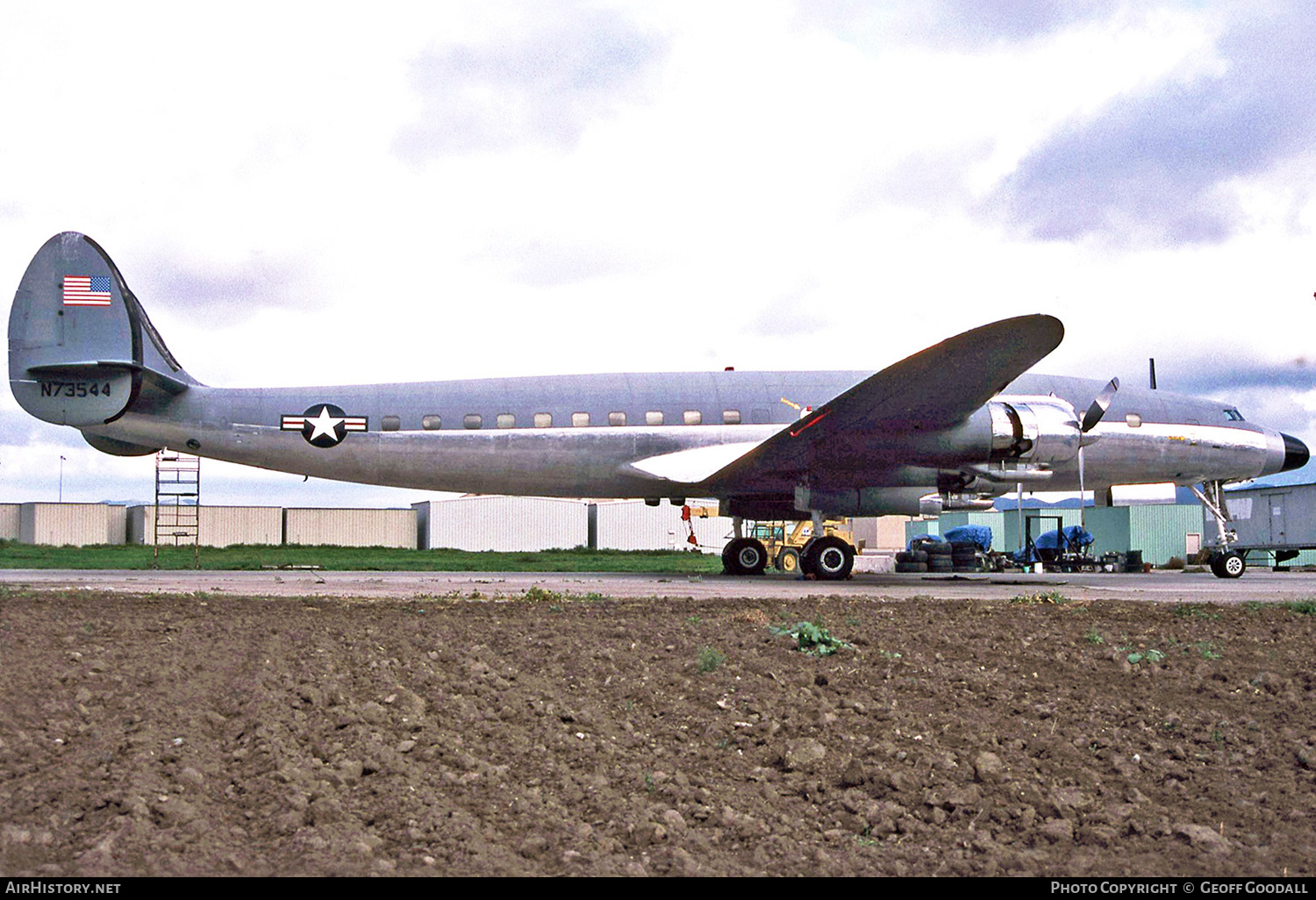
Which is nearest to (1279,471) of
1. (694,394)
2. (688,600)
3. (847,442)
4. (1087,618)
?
(847,442)

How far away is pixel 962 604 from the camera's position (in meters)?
13.3

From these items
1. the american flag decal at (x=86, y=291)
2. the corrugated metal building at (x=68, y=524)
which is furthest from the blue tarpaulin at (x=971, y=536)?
the corrugated metal building at (x=68, y=524)

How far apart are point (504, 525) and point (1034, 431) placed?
40112 millimetres

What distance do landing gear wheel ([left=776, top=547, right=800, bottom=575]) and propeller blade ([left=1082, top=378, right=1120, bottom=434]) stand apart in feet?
23.7

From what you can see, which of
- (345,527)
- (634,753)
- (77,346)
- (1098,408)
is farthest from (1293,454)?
(345,527)

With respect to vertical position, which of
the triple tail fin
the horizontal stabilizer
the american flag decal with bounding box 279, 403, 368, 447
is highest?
the triple tail fin

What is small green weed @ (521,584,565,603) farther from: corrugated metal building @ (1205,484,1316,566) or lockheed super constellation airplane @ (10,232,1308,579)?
corrugated metal building @ (1205,484,1316,566)

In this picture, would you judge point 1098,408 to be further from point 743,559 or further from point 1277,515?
point 1277,515

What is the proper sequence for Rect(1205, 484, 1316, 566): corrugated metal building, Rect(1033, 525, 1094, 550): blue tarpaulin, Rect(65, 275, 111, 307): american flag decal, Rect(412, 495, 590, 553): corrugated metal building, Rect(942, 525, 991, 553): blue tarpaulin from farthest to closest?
Rect(412, 495, 590, 553): corrugated metal building
Rect(942, 525, 991, 553): blue tarpaulin
Rect(1033, 525, 1094, 550): blue tarpaulin
Rect(1205, 484, 1316, 566): corrugated metal building
Rect(65, 275, 111, 307): american flag decal

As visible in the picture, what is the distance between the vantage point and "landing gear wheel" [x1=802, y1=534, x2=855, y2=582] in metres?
20.2

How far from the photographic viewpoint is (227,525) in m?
54.8

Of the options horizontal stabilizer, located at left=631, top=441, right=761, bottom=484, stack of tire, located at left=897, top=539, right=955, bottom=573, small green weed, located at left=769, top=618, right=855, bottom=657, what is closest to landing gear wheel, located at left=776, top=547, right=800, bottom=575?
horizontal stabilizer, located at left=631, top=441, right=761, bottom=484

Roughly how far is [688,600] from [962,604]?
3.68m

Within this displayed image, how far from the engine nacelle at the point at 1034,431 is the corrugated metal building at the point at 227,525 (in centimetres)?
4506
